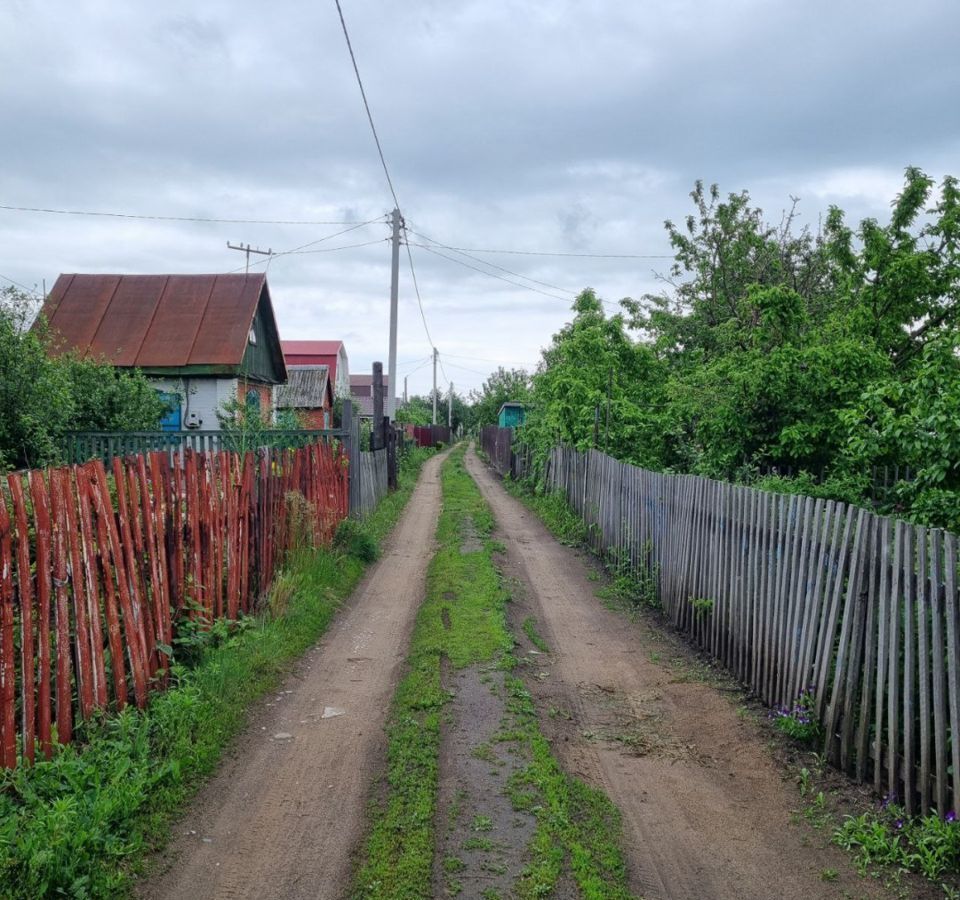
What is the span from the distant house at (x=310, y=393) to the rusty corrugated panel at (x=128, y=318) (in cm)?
902

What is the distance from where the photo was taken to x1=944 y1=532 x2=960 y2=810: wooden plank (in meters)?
3.54

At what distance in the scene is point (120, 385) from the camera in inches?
599

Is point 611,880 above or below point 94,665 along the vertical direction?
below

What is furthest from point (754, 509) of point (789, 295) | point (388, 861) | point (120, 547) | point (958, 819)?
point (789, 295)

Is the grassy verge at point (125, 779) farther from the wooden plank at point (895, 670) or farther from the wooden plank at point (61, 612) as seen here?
the wooden plank at point (895, 670)

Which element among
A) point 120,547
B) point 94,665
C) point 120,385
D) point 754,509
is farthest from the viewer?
point 120,385

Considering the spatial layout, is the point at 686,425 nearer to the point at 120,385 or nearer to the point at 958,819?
the point at 958,819

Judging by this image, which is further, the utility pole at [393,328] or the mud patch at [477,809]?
the utility pole at [393,328]

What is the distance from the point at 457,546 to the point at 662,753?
754 cm

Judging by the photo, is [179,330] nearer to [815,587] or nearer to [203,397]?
[203,397]

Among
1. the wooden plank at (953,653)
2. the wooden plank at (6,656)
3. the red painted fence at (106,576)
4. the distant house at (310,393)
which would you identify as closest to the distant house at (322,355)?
the distant house at (310,393)

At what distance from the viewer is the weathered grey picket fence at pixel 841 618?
375cm

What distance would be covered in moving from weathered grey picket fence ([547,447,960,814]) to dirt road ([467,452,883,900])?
1.55 feet

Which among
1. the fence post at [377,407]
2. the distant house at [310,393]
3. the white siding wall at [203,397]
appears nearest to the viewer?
the fence post at [377,407]
